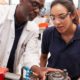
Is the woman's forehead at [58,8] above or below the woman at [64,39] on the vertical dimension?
above

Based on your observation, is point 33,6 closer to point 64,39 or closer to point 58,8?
point 58,8

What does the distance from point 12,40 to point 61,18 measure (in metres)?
0.39

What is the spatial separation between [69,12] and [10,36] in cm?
46

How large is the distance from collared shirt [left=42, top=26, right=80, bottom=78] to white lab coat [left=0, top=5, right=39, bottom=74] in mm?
123

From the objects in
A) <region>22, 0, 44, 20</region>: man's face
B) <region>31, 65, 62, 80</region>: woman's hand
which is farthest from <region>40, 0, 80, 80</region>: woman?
<region>31, 65, 62, 80</region>: woman's hand

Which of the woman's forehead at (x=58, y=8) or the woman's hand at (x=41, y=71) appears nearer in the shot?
the woman's hand at (x=41, y=71)

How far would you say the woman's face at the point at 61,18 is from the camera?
1.60 meters

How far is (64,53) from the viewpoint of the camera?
5.46 ft

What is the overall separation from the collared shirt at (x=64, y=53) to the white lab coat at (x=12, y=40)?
4.9 inches

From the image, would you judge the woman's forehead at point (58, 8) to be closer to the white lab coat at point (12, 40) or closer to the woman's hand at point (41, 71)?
the white lab coat at point (12, 40)

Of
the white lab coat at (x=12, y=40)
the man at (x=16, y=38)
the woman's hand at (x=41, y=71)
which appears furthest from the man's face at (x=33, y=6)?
the woman's hand at (x=41, y=71)

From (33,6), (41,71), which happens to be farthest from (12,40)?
(41,71)

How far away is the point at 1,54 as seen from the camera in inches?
68.2

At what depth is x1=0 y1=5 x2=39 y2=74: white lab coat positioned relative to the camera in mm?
1685
